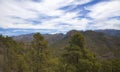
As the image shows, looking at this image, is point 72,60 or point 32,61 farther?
point 32,61

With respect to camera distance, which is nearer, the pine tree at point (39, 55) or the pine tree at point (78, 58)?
the pine tree at point (78, 58)

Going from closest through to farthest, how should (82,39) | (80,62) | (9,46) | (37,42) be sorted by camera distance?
(80,62), (82,39), (37,42), (9,46)

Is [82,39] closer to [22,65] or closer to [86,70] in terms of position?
[86,70]

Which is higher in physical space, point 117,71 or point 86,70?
point 86,70

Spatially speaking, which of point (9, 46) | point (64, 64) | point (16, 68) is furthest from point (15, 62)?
point (64, 64)

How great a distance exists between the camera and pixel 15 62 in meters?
44.8

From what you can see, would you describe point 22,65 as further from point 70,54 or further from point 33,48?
point 70,54

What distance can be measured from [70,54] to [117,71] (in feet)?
106

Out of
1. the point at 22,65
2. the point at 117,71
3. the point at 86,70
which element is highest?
the point at 86,70

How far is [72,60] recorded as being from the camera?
73.3 ft

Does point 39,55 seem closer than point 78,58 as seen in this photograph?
No

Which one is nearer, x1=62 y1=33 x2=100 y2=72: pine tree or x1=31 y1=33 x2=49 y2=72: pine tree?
x1=62 y1=33 x2=100 y2=72: pine tree

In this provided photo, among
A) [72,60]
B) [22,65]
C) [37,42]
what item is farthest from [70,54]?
[22,65]

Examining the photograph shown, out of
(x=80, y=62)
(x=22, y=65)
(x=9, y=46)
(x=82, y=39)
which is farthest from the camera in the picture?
(x=9, y=46)
